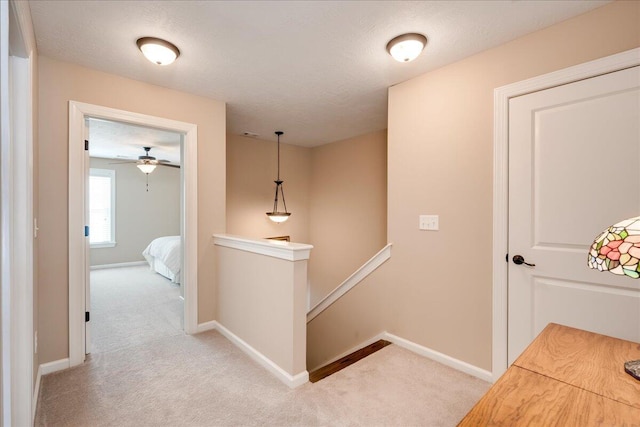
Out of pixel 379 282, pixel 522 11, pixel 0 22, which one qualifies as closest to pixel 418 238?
pixel 379 282

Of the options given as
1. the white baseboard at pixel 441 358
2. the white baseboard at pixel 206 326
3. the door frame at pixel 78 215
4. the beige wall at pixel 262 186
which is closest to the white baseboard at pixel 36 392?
the door frame at pixel 78 215

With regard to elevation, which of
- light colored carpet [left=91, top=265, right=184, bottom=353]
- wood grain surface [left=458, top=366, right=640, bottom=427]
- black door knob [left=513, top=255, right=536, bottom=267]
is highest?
black door knob [left=513, top=255, right=536, bottom=267]

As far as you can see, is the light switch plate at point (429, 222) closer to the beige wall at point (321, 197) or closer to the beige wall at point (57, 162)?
the beige wall at point (321, 197)

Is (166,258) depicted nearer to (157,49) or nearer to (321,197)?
(321,197)

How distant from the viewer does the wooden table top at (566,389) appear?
0.78 meters

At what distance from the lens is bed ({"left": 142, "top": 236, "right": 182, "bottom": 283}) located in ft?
16.6

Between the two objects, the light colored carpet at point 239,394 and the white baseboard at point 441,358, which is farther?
the white baseboard at point 441,358

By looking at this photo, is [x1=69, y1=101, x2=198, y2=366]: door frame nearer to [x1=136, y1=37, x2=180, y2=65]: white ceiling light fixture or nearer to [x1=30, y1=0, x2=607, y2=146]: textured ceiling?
[x1=30, y1=0, x2=607, y2=146]: textured ceiling

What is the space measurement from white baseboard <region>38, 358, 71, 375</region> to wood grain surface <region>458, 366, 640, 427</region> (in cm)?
287

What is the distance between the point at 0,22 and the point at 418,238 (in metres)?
2.63

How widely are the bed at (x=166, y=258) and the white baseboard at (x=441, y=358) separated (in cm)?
376

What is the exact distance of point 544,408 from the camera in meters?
0.82

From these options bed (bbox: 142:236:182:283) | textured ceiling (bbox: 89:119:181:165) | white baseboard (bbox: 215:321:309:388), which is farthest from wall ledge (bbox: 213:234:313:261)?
bed (bbox: 142:236:182:283)

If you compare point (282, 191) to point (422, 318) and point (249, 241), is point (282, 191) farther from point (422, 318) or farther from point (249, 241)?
point (422, 318)
